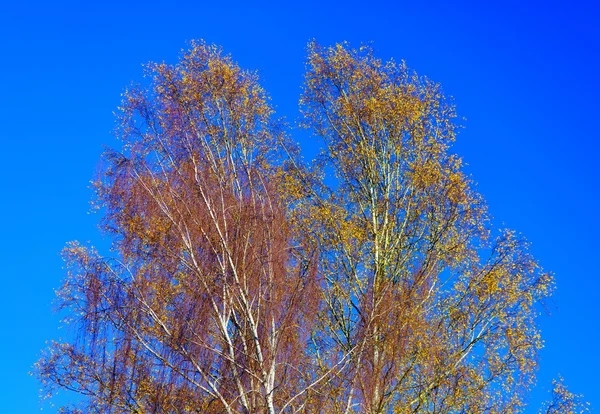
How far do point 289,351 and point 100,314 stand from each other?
359 cm

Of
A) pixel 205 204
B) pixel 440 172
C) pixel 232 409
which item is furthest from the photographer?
pixel 440 172

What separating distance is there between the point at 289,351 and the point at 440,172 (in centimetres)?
849

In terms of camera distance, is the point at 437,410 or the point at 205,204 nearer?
the point at 205,204

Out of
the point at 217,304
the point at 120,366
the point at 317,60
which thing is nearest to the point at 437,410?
the point at 217,304

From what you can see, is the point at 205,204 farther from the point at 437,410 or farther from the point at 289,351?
the point at 437,410

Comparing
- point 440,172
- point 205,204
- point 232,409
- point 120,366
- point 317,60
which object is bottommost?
point 232,409

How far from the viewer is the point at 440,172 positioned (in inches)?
868

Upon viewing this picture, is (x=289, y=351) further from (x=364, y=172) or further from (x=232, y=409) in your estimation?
(x=364, y=172)

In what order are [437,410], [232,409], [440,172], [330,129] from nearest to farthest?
[232,409], [437,410], [440,172], [330,129]

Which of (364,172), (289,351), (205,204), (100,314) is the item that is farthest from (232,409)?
(364,172)

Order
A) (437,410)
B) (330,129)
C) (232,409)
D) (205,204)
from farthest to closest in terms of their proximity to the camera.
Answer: (330,129)
(437,410)
(205,204)
(232,409)

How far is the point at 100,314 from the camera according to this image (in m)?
15.1

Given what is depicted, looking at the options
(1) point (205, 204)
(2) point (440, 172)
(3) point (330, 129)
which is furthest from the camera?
(3) point (330, 129)

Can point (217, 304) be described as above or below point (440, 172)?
below
